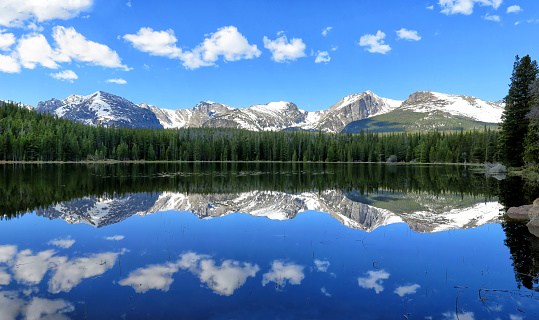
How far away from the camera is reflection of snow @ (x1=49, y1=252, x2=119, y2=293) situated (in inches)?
408

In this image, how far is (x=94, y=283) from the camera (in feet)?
34.4

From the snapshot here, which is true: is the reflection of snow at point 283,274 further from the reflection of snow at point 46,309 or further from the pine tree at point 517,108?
the pine tree at point 517,108

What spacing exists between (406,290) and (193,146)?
574 feet

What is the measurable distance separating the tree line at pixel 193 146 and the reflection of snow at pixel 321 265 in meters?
133

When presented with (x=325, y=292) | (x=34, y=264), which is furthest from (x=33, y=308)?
(x=325, y=292)

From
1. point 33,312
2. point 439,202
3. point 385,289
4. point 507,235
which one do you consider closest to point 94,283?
point 33,312

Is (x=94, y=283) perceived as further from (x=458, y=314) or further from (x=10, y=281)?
(x=458, y=314)

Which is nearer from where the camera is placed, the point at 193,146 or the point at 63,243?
the point at 63,243

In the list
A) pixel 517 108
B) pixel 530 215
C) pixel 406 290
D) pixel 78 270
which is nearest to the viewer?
pixel 406 290

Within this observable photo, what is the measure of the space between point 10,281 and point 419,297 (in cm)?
1337

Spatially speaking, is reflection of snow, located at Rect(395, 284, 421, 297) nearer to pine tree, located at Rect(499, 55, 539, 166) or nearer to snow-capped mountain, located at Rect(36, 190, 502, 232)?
snow-capped mountain, located at Rect(36, 190, 502, 232)

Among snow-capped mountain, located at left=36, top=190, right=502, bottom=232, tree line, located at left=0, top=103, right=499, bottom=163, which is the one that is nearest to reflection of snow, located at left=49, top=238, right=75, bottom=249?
snow-capped mountain, located at left=36, top=190, right=502, bottom=232

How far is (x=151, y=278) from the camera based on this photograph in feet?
35.9

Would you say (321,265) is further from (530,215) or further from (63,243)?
(530,215)
